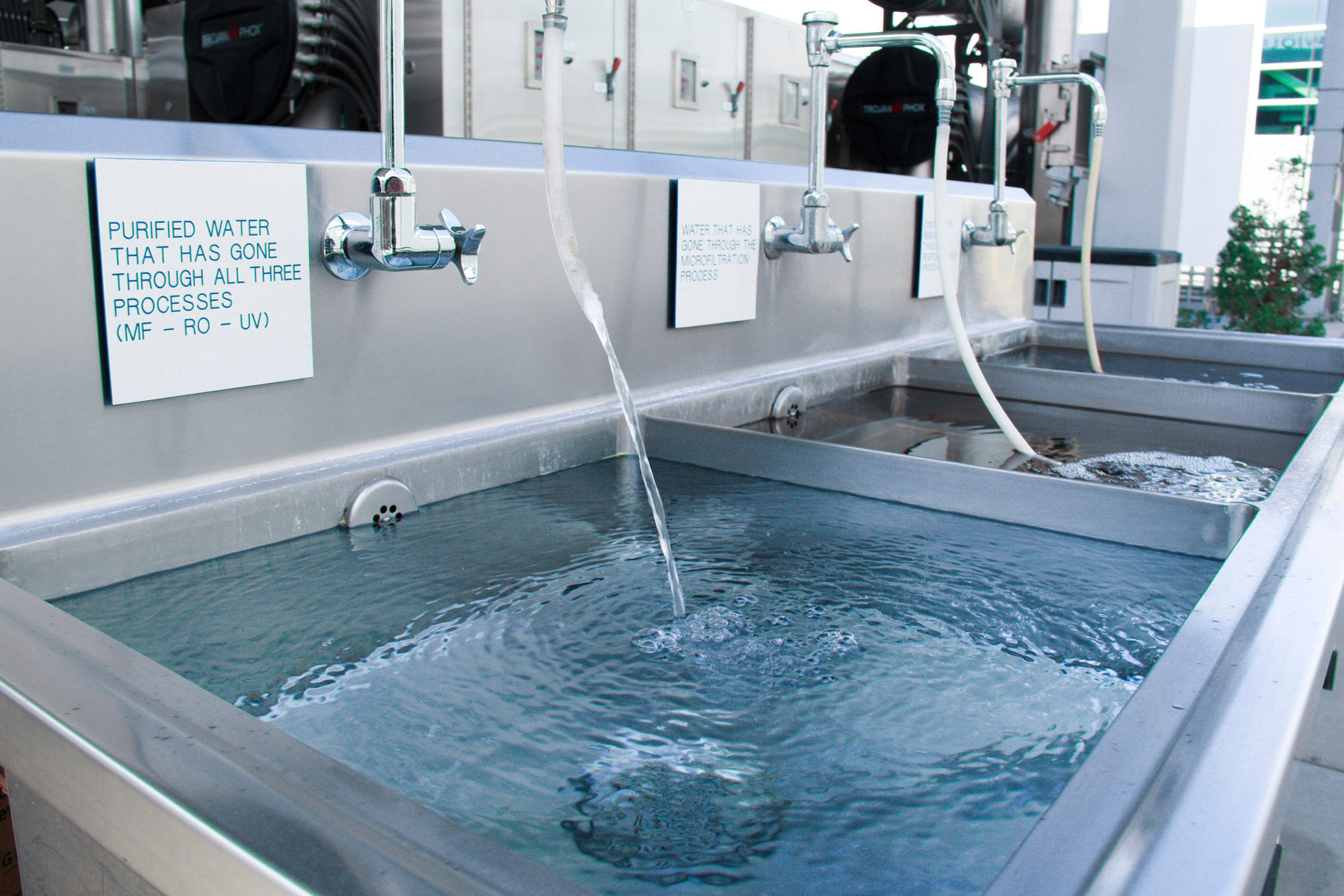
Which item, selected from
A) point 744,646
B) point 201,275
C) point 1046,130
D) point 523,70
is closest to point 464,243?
point 201,275

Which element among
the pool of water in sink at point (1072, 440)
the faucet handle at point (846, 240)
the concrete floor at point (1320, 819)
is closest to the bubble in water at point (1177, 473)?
the pool of water in sink at point (1072, 440)

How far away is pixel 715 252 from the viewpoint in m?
1.53

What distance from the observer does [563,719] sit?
2.23 feet

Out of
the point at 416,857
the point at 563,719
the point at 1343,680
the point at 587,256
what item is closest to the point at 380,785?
the point at 416,857

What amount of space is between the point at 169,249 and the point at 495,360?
417 millimetres

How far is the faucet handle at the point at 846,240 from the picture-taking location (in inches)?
64.5

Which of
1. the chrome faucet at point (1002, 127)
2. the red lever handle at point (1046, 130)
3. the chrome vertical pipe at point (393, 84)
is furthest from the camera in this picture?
the red lever handle at point (1046, 130)

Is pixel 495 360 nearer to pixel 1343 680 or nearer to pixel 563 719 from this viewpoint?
pixel 563 719

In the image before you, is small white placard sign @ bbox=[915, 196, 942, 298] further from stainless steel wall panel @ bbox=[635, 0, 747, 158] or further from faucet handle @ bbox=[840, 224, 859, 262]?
stainless steel wall panel @ bbox=[635, 0, 747, 158]

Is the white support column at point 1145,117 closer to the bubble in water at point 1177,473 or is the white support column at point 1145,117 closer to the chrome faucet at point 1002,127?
the chrome faucet at point 1002,127

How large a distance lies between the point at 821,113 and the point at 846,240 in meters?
0.21

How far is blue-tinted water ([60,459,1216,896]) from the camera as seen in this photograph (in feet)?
1.83

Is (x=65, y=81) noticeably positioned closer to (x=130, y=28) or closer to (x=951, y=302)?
(x=130, y=28)

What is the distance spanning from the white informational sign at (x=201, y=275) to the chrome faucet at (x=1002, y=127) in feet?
4.57
